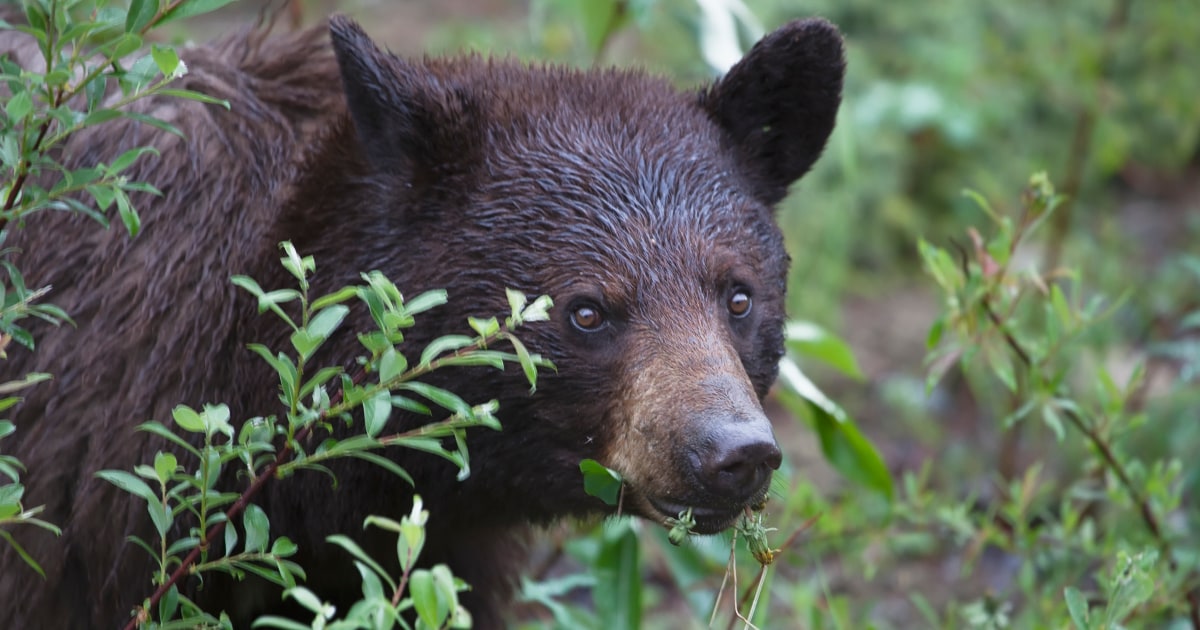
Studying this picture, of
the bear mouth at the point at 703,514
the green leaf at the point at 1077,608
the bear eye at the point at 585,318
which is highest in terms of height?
the bear eye at the point at 585,318

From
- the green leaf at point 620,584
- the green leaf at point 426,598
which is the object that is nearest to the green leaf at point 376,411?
the green leaf at point 426,598

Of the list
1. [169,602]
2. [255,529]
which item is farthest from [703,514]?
[169,602]

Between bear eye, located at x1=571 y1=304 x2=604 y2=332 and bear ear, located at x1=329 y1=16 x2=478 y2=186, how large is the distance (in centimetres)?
52

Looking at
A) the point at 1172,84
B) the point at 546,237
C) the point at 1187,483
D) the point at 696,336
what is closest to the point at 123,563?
the point at 546,237

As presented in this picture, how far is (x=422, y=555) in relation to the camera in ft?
12.8

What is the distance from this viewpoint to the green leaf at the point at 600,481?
10.5 ft

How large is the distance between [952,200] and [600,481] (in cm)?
630

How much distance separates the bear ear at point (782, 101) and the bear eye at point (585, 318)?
77cm

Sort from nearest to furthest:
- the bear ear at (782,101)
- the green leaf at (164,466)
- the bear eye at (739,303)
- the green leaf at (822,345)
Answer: the green leaf at (164,466) < the bear eye at (739,303) < the bear ear at (782,101) < the green leaf at (822,345)

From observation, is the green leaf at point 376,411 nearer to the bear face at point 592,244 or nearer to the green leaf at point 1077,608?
the bear face at point 592,244

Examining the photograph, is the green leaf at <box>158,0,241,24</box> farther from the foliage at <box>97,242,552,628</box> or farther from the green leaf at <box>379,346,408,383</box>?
the green leaf at <box>379,346,408,383</box>

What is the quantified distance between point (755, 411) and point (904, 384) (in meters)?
5.18

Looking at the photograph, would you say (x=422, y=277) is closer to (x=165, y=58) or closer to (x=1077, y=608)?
(x=165, y=58)

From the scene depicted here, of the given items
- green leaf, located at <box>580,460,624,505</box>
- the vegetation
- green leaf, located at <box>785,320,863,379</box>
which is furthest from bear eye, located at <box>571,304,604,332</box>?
green leaf, located at <box>785,320,863,379</box>
